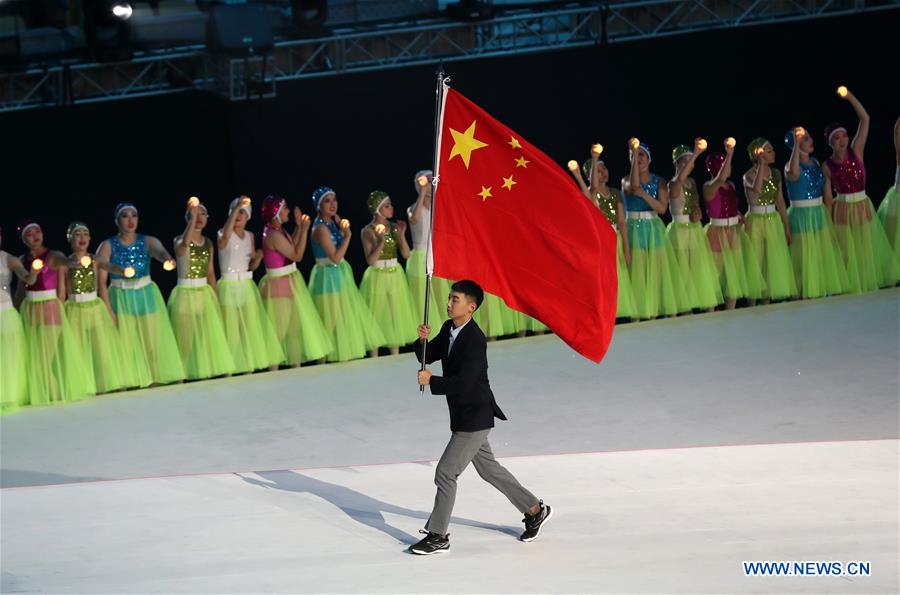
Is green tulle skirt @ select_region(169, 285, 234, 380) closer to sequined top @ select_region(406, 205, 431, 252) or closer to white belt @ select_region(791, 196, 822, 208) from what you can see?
sequined top @ select_region(406, 205, 431, 252)

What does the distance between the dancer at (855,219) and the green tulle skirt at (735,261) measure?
0.77m

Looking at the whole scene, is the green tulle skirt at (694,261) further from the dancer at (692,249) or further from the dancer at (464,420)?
the dancer at (464,420)

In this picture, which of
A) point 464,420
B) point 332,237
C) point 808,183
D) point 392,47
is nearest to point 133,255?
point 332,237

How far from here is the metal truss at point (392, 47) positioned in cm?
1108

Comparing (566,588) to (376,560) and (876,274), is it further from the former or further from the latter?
(876,274)

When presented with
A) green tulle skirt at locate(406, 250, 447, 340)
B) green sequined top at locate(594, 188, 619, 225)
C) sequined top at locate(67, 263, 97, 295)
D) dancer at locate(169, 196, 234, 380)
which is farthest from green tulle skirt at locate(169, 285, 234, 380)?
green sequined top at locate(594, 188, 619, 225)

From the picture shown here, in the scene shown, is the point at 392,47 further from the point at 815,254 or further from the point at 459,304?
the point at 459,304

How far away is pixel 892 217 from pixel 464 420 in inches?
267

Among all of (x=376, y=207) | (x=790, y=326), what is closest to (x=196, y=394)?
(x=376, y=207)

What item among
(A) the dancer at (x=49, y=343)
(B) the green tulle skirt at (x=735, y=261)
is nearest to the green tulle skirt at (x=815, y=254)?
(B) the green tulle skirt at (x=735, y=261)

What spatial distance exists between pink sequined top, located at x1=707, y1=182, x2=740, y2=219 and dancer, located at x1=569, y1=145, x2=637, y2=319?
0.79 meters

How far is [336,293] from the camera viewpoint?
953 centimetres

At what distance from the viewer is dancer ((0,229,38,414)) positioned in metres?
8.50

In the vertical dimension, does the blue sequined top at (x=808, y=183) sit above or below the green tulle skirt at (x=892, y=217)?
above
